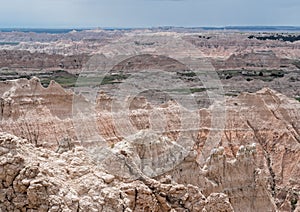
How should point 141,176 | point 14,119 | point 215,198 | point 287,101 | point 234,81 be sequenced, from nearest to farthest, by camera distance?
point 141,176 < point 215,198 < point 14,119 < point 287,101 < point 234,81

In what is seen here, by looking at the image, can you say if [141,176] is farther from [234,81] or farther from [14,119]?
[234,81]

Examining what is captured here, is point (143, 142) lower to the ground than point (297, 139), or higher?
higher

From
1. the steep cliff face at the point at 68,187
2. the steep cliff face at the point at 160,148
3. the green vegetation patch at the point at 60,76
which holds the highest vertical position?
the steep cliff face at the point at 68,187

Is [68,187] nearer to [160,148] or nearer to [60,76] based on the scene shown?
[160,148]

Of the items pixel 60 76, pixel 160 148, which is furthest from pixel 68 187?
pixel 60 76

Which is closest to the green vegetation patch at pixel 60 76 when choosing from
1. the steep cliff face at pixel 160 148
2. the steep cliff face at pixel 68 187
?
the steep cliff face at pixel 160 148

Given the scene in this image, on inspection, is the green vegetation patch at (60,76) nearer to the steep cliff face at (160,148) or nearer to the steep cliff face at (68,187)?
the steep cliff face at (160,148)

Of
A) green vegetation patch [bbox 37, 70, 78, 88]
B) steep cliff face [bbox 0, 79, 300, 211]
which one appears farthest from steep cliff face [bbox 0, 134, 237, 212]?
green vegetation patch [bbox 37, 70, 78, 88]

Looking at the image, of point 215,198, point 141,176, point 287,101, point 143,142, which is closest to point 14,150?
point 141,176

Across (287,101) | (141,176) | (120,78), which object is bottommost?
(120,78)
